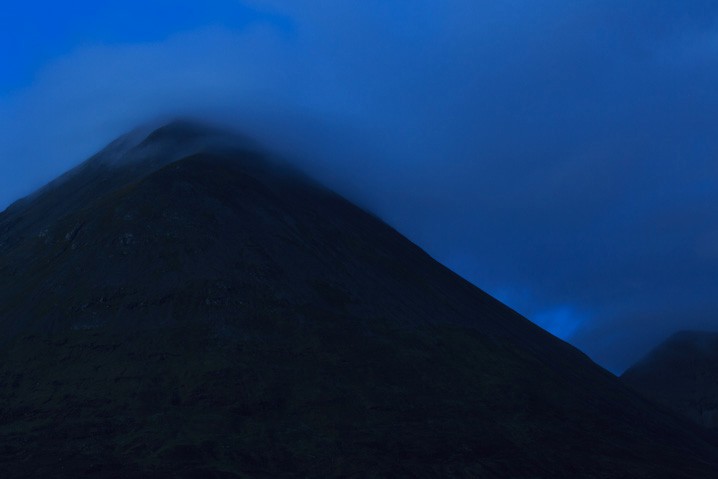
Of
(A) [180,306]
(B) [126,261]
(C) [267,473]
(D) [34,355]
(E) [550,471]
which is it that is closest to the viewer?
(C) [267,473]

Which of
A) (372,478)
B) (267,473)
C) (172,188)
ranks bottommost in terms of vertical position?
(372,478)

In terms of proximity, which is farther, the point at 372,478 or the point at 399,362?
the point at 399,362

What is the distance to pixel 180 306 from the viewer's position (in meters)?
156

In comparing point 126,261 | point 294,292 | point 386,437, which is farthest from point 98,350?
point 386,437

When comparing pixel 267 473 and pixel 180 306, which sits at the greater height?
pixel 180 306

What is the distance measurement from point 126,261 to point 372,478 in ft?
252

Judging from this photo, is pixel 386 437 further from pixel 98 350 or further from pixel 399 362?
pixel 98 350

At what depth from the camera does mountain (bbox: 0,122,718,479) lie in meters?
123

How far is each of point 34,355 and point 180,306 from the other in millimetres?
28217

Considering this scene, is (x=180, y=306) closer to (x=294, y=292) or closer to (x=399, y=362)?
(x=294, y=292)

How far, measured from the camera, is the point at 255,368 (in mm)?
144625

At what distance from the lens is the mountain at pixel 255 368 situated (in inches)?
4843

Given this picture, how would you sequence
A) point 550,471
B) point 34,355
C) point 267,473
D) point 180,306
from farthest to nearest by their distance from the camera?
point 180,306 → point 34,355 → point 550,471 → point 267,473

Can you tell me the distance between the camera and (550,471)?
132 metres
